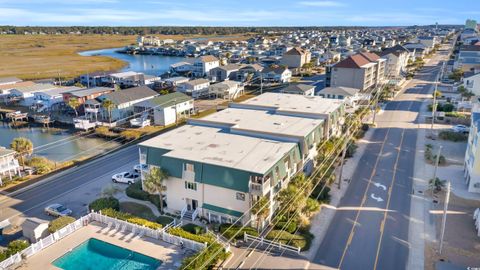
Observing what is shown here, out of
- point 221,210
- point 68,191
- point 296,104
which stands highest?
point 296,104

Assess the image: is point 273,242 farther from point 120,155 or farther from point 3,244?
point 120,155

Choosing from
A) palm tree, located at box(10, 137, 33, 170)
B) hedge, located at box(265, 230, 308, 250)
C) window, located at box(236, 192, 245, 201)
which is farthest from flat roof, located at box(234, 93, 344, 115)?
palm tree, located at box(10, 137, 33, 170)

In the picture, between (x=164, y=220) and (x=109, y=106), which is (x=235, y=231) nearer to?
(x=164, y=220)

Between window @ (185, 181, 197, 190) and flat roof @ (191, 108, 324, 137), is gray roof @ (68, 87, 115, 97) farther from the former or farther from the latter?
window @ (185, 181, 197, 190)

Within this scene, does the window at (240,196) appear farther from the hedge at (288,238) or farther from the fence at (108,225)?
the fence at (108,225)

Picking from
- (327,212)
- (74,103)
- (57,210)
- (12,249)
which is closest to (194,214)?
(327,212)

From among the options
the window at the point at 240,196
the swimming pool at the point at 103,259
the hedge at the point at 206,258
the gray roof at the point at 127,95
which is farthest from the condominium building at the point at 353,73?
the swimming pool at the point at 103,259
